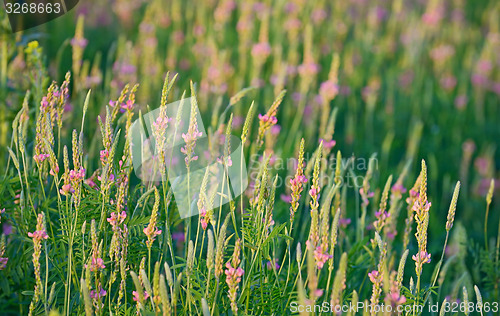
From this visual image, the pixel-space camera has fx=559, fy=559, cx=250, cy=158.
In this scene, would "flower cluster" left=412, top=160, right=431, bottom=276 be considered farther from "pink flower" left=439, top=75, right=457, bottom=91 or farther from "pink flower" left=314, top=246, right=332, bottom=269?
"pink flower" left=439, top=75, right=457, bottom=91

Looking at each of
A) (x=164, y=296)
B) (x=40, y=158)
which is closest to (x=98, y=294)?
(x=164, y=296)

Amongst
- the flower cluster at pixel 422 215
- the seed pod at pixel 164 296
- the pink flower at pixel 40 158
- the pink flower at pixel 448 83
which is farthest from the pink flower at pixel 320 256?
the pink flower at pixel 448 83

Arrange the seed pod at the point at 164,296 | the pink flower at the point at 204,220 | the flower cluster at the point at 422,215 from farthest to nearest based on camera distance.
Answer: the pink flower at the point at 204,220
the flower cluster at the point at 422,215
the seed pod at the point at 164,296

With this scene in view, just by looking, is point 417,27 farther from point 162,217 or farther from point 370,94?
point 162,217

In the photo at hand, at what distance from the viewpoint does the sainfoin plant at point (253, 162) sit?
63.9 inches

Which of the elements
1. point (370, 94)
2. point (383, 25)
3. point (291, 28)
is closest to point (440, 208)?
point (370, 94)

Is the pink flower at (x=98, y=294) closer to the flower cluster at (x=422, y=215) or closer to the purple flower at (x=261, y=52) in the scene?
the flower cluster at (x=422, y=215)

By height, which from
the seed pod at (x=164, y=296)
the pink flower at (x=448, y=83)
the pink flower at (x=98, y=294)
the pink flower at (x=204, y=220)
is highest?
the pink flower at (x=448, y=83)

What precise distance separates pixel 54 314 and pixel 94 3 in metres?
4.83

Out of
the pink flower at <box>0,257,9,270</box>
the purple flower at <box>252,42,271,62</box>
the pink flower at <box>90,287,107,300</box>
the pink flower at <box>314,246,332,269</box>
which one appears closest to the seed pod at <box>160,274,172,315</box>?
the pink flower at <box>90,287,107,300</box>

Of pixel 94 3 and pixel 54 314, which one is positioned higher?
pixel 94 3

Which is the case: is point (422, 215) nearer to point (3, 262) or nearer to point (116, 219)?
point (116, 219)

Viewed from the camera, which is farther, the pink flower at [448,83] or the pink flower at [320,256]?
the pink flower at [448,83]

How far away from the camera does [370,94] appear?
4.22 m
